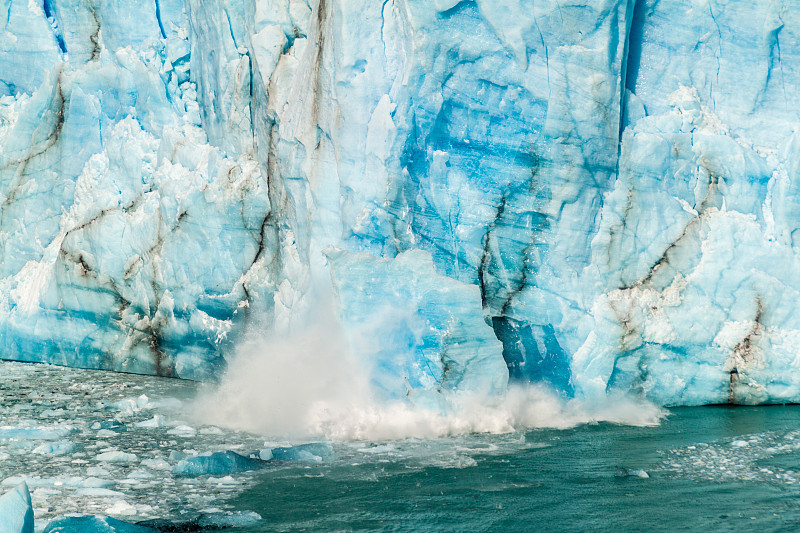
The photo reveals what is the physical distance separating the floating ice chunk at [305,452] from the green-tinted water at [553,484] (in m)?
0.14

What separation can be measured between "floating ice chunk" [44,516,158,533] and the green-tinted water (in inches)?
29.0

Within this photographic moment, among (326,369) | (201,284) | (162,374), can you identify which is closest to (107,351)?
(162,374)

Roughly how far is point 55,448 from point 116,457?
20.6 inches

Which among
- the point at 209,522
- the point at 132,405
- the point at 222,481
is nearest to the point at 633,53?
the point at 222,481

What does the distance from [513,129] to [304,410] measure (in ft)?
9.47

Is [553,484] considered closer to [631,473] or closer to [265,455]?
[631,473]

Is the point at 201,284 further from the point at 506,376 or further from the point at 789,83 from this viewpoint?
the point at 789,83

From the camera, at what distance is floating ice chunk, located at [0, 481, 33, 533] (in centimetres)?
381

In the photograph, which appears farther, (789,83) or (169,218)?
(169,218)

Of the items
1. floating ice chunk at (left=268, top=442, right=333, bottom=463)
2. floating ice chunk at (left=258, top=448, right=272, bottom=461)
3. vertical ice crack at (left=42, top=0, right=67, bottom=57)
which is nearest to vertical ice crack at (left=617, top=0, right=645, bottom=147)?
floating ice chunk at (left=268, top=442, right=333, bottom=463)

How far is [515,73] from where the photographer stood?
7164 mm

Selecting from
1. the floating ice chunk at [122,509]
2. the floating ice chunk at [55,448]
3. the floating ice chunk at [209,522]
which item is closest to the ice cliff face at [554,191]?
the floating ice chunk at [55,448]

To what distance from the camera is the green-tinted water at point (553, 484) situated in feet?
14.8

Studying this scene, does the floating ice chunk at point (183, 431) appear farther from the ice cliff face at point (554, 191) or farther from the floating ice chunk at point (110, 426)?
the ice cliff face at point (554, 191)
